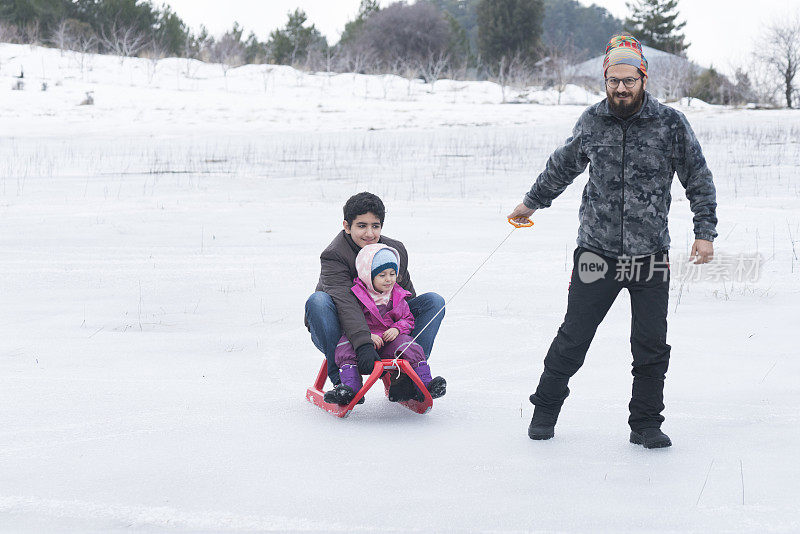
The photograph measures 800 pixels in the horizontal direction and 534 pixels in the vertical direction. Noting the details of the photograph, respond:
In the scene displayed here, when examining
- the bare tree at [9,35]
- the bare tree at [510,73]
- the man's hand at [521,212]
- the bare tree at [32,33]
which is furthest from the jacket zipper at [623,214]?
the bare tree at [32,33]

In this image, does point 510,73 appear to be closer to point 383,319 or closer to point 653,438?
point 383,319

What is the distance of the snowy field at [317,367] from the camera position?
3.09m

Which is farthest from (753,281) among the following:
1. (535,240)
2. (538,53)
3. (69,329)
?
(538,53)

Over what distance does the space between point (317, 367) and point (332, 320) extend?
107 cm

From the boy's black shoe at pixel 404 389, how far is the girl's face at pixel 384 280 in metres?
0.42

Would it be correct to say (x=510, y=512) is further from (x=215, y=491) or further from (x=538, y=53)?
(x=538, y=53)

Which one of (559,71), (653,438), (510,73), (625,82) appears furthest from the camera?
(510,73)

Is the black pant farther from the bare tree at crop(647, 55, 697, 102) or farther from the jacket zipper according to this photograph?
the bare tree at crop(647, 55, 697, 102)

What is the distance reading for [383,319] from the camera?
4.13m

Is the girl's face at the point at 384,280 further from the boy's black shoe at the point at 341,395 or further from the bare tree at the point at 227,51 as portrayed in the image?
the bare tree at the point at 227,51

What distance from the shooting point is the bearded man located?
344cm

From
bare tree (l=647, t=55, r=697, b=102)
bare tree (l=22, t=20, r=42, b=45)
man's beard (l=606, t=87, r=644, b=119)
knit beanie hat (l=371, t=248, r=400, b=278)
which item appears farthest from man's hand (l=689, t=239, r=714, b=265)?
bare tree (l=22, t=20, r=42, b=45)

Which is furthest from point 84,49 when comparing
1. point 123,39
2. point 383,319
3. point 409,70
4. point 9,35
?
point 383,319

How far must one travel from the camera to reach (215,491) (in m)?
3.18
